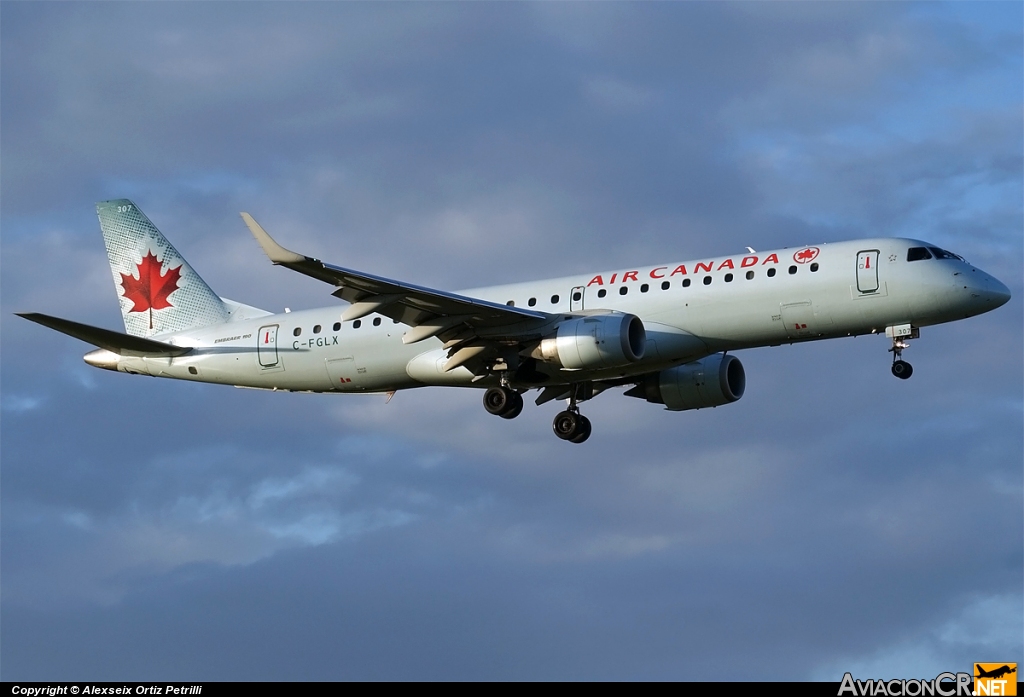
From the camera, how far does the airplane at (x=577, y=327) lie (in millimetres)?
47344

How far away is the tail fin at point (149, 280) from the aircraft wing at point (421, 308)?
10.5 meters

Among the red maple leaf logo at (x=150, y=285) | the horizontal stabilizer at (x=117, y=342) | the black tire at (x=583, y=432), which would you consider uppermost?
the red maple leaf logo at (x=150, y=285)

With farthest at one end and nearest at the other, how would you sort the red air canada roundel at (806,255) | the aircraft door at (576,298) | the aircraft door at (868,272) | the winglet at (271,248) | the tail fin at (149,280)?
the tail fin at (149,280) < the aircraft door at (576,298) < the red air canada roundel at (806,255) < the aircraft door at (868,272) < the winglet at (271,248)

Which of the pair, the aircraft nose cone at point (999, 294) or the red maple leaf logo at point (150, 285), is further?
the red maple leaf logo at point (150, 285)

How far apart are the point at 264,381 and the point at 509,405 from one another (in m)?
8.88

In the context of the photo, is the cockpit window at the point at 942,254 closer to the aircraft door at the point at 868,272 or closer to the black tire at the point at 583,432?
the aircraft door at the point at 868,272

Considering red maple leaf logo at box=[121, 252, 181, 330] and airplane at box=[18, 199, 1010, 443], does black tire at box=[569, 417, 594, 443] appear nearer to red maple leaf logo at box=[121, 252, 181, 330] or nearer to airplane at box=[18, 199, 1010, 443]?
airplane at box=[18, 199, 1010, 443]

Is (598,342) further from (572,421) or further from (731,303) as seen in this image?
(572,421)

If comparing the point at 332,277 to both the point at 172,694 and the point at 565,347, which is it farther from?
the point at 172,694

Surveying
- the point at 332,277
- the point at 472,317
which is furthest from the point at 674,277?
the point at 332,277

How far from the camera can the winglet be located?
4328 cm

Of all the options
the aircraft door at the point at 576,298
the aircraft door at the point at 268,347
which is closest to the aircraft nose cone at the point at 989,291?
the aircraft door at the point at 576,298

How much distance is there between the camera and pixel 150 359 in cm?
5616

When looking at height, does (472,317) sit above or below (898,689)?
above
